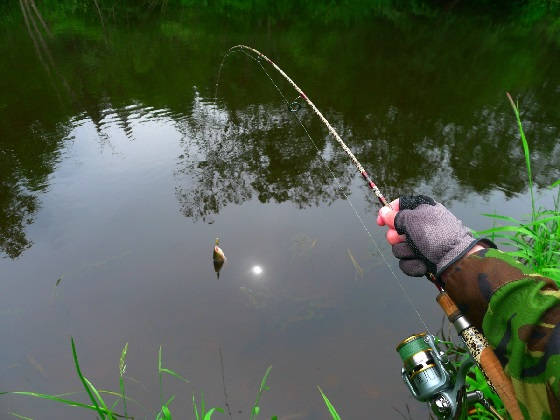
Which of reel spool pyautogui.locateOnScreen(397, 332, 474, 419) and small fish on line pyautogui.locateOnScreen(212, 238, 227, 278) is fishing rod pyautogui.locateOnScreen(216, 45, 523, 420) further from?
small fish on line pyautogui.locateOnScreen(212, 238, 227, 278)

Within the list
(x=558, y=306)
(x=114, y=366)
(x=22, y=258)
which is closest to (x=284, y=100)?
(x=22, y=258)

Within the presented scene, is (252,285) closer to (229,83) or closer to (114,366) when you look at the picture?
(114,366)

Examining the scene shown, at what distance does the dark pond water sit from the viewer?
10.7ft

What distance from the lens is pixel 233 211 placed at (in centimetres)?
528

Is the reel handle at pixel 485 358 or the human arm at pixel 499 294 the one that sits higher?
the human arm at pixel 499 294

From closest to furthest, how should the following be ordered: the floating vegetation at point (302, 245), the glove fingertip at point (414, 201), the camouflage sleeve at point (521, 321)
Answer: the camouflage sleeve at point (521, 321)
the glove fingertip at point (414, 201)
the floating vegetation at point (302, 245)

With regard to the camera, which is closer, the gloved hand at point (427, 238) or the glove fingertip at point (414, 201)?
the gloved hand at point (427, 238)

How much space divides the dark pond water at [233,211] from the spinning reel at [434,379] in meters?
1.34

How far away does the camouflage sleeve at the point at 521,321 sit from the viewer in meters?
1.10

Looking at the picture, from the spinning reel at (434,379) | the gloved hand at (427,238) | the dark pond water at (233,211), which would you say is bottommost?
the dark pond water at (233,211)

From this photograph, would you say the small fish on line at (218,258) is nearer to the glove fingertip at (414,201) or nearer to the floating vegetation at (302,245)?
the floating vegetation at (302,245)

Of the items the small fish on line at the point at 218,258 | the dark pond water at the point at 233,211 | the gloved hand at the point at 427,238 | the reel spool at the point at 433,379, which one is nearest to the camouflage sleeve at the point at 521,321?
the gloved hand at the point at 427,238

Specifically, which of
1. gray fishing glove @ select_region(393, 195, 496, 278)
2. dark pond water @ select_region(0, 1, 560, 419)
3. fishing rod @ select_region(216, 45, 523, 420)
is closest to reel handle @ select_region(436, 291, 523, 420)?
fishing rod @ select_region(216, 45, 523, 420)

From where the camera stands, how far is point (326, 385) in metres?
3.06
